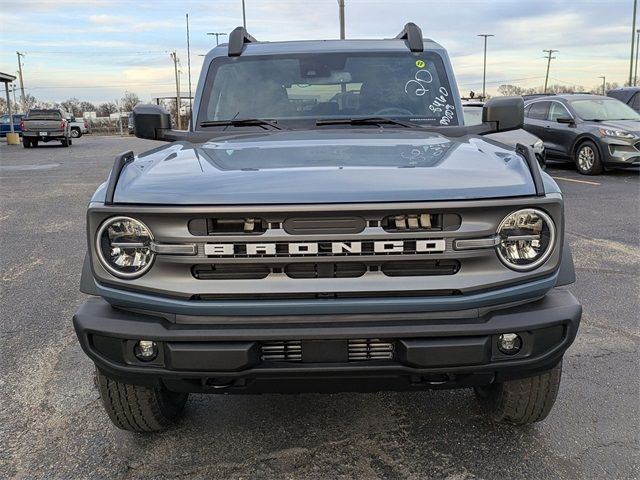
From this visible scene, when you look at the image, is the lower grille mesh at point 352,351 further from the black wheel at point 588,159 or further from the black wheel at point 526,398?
the black wheel at point 588,159

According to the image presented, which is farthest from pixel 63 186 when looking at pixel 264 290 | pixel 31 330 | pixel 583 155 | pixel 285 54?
pixel 264 290

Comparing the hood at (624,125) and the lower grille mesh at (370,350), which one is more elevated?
the hood at (624,125)

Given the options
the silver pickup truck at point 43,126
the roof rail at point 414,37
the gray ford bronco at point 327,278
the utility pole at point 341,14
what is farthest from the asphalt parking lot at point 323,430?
the silver pickup truck at point 43,126

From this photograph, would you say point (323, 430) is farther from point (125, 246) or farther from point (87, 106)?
point (87, 106)

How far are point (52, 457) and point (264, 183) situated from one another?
5.37ft

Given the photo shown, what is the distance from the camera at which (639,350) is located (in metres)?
3.81

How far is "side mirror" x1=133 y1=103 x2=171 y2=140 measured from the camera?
3617 millimetres

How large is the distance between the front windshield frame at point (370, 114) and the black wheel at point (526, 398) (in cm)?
165

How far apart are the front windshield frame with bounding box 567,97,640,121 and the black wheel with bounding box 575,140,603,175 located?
66 centimetres

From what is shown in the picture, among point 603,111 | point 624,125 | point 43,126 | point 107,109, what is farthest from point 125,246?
point 107,109

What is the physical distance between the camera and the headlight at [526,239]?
225 centimetres

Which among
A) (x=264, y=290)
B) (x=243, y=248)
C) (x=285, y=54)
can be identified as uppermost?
(x=285, y=54)

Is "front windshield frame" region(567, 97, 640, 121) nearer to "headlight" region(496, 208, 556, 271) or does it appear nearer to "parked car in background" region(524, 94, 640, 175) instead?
"parked car in background" region(524, 94, 640, 175)

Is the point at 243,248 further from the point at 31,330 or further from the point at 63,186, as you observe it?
the point at 63,186
